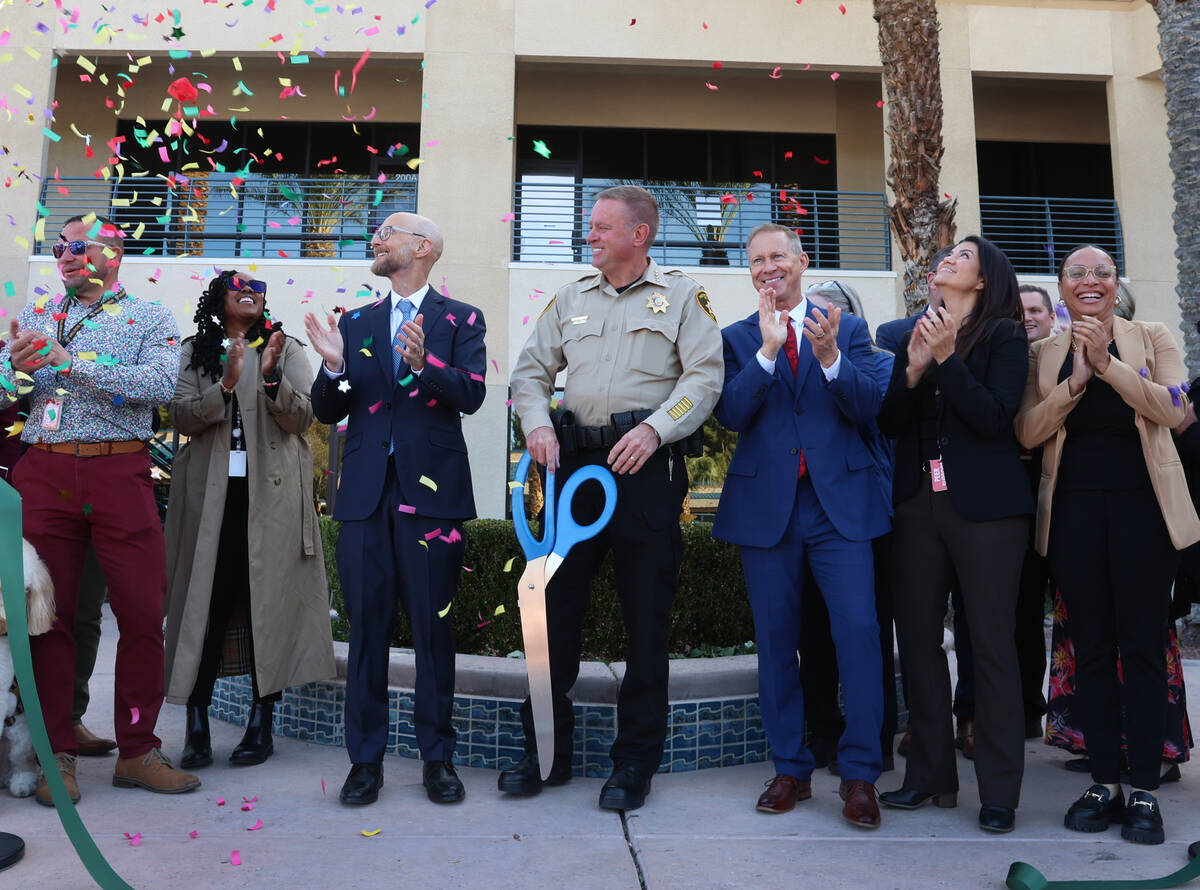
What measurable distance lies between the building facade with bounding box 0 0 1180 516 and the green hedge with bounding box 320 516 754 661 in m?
7.77

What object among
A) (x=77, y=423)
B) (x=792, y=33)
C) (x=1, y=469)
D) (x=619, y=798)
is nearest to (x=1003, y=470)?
(x=619, y=798)

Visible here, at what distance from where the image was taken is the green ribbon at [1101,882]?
2.61 meters

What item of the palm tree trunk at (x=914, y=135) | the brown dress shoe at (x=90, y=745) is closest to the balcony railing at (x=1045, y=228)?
the palm tree trunk at (x=914, y=135)

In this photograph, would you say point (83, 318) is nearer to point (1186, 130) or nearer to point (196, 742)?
point (196, 742)

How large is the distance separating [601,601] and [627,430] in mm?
1311

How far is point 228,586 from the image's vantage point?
4.11 m

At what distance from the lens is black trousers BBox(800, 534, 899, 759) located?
12.8 feet

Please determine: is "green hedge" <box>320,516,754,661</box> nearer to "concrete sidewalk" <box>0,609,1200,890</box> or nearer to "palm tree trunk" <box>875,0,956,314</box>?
"concrete sidewalk" <box>0,609,1200,890</box>

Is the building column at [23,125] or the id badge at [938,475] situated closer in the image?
the id badge at [938,475]

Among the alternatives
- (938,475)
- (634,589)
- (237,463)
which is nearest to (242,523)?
(237,463)

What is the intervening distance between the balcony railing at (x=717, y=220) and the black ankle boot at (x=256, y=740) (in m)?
10.2

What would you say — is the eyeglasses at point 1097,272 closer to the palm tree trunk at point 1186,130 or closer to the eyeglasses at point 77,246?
the eyeglasses at point 77,246

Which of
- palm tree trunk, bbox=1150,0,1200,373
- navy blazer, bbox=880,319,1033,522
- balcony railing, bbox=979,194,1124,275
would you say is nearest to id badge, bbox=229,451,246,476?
navy blazer, bbox=880,319,1033,522

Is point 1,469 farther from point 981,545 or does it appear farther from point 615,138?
point 615,138
